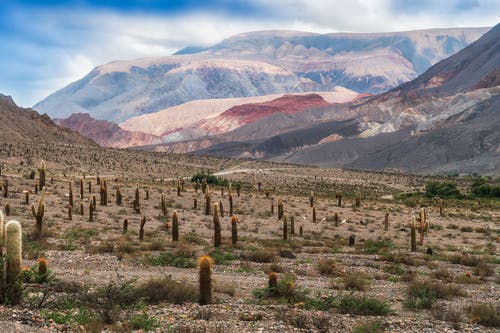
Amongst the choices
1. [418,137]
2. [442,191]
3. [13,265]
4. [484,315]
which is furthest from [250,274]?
[418,137]

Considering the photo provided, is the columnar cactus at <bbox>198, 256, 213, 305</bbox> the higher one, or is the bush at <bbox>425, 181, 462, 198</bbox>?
the columnar cactus at <bbox>198, 256, 213, 305</bbox>

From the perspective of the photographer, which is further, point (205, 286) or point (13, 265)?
point (205, 286)

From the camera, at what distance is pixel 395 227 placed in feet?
104

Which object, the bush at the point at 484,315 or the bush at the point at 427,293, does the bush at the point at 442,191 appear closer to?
the bush at the point at 427,293

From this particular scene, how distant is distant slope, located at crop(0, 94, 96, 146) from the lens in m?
82.9

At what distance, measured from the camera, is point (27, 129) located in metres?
90.3

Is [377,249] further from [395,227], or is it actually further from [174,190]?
[174,190]

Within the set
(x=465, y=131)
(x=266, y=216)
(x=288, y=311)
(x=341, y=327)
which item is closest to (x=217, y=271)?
(x=288, y=311)

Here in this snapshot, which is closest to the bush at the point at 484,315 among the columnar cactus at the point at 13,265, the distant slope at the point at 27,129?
the columnar cactus at the point at 13,265

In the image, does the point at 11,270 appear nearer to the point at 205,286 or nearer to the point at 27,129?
the point at 205,286

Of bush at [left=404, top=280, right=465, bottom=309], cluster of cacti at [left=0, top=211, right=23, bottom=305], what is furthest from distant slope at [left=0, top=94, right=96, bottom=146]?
bush at [left=404, top=280, right=465, bottom=309]

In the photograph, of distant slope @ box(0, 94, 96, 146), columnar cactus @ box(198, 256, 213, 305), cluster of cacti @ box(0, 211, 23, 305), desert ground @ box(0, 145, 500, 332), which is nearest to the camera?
cluster of cacti @ box(0, 211, 23, 305)

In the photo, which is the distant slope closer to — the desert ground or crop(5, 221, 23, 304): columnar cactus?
the desert ground

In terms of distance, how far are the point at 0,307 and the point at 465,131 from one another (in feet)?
397
